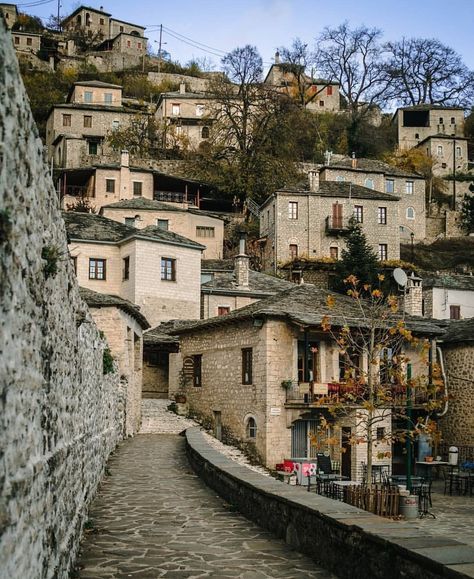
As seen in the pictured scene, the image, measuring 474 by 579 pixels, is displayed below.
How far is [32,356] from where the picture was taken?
4965 mm

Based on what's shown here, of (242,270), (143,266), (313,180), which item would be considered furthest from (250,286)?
(313,180)

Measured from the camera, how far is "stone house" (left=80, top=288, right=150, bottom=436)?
2164 centimetres

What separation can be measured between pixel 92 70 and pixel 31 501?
98.0m

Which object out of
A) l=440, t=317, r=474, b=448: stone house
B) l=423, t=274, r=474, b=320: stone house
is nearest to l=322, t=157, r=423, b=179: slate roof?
l=423, t=274, r=474, b=320: stone house

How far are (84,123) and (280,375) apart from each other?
50410mm

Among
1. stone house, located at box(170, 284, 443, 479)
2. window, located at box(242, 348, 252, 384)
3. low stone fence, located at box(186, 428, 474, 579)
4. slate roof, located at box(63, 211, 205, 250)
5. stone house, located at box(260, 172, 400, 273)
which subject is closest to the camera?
low stone fence, located at box(186, 428, 474, 579)

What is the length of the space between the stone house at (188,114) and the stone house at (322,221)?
1694 centimetres

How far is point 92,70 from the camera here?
96.4 m

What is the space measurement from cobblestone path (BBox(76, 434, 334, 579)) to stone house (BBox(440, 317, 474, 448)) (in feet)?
66.0

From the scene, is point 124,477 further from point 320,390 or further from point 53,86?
point 53,86

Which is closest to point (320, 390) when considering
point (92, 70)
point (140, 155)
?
point (140, 155)

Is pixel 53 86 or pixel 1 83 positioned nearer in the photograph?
pixel 1 83

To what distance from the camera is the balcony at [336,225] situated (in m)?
56.1

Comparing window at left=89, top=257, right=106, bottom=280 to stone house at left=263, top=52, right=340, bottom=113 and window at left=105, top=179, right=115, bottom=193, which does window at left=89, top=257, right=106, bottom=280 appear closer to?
window at left=105, top=179, right=115, bottom=193
